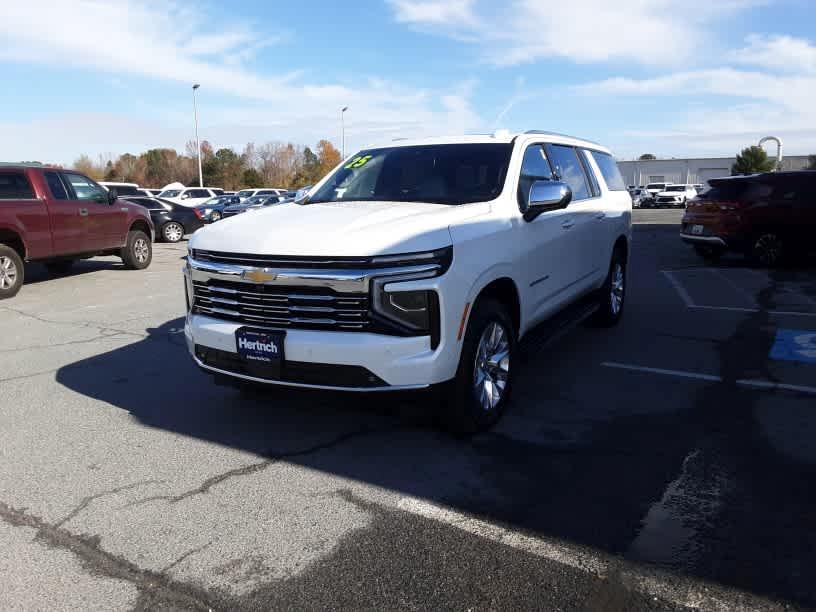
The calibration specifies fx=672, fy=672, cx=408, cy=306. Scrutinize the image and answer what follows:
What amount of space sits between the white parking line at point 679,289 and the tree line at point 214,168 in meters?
66.7

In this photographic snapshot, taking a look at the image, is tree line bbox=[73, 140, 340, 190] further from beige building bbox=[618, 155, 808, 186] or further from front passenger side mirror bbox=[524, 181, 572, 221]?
front passenger side mirror bbox=[524, 181, 572, 221]

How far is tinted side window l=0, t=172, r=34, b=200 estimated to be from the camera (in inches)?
408

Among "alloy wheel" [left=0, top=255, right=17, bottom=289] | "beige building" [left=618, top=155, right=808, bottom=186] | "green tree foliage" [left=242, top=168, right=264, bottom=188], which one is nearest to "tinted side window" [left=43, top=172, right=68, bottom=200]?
"alloy wheel" [left=0, top=255, right=17, bottom=289]

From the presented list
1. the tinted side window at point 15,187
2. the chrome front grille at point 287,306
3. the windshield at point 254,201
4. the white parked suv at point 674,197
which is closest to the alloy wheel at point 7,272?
the tinted side window at point 15,187

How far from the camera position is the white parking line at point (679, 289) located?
9593mm

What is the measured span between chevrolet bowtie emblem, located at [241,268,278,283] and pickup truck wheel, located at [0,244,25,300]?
7.98 metres

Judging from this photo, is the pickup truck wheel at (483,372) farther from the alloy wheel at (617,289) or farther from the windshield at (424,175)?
the alloy wheel at (617,289)

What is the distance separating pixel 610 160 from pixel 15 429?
21.8 feet

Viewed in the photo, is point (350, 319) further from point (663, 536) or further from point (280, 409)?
point (663, 536)

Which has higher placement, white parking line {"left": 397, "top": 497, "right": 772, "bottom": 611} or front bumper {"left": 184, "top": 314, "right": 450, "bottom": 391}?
front bumper {"left": 184, "top": 314, "right": 450, "bottom": 391}

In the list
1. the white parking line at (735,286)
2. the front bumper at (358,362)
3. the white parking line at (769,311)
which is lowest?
the white parking line at (735,286)

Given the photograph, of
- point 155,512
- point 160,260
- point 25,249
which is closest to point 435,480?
point 155,512

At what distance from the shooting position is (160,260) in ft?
50.8

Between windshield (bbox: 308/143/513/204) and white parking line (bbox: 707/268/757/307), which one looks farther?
white parking line (bbox: 707/268/757/307)
